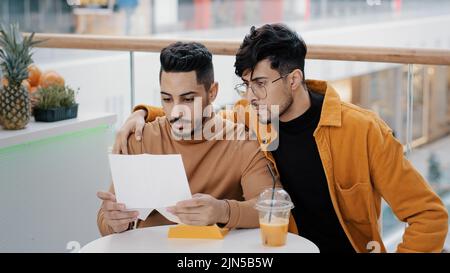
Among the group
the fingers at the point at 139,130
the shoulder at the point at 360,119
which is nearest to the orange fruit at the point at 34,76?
the fingers at the point at 139,130

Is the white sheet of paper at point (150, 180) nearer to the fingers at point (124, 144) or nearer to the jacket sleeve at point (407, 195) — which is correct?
the fingers at point (124, 144)

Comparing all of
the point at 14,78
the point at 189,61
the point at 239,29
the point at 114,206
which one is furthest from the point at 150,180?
the point at 239,29

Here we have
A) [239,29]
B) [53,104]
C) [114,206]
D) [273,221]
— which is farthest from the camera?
[239,29]

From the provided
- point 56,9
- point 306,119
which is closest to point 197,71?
point 306,119

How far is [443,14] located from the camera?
21.8 m

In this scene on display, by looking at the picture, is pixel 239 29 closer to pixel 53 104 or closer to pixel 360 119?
pixel 53 104

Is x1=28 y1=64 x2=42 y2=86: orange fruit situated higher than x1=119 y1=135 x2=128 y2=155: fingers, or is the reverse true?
x1=28 y1=64 x2=42 y2=86: orange fruit

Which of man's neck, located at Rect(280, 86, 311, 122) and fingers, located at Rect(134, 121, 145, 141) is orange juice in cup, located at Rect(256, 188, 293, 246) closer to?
man's neck, located at Rect(280, 86, 311, 122)

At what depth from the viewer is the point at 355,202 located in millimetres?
2113

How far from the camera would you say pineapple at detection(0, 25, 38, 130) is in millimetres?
2809

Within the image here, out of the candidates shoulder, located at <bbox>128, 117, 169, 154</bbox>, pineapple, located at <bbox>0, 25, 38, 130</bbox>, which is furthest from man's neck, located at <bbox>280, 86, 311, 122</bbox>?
pineapple, located at <bbox>0, 25, 38, 130</bbox>

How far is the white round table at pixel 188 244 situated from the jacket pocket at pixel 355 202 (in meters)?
0.30

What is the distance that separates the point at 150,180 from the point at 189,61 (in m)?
0.40

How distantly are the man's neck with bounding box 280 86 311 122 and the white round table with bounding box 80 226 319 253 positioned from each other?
38 centimetres
